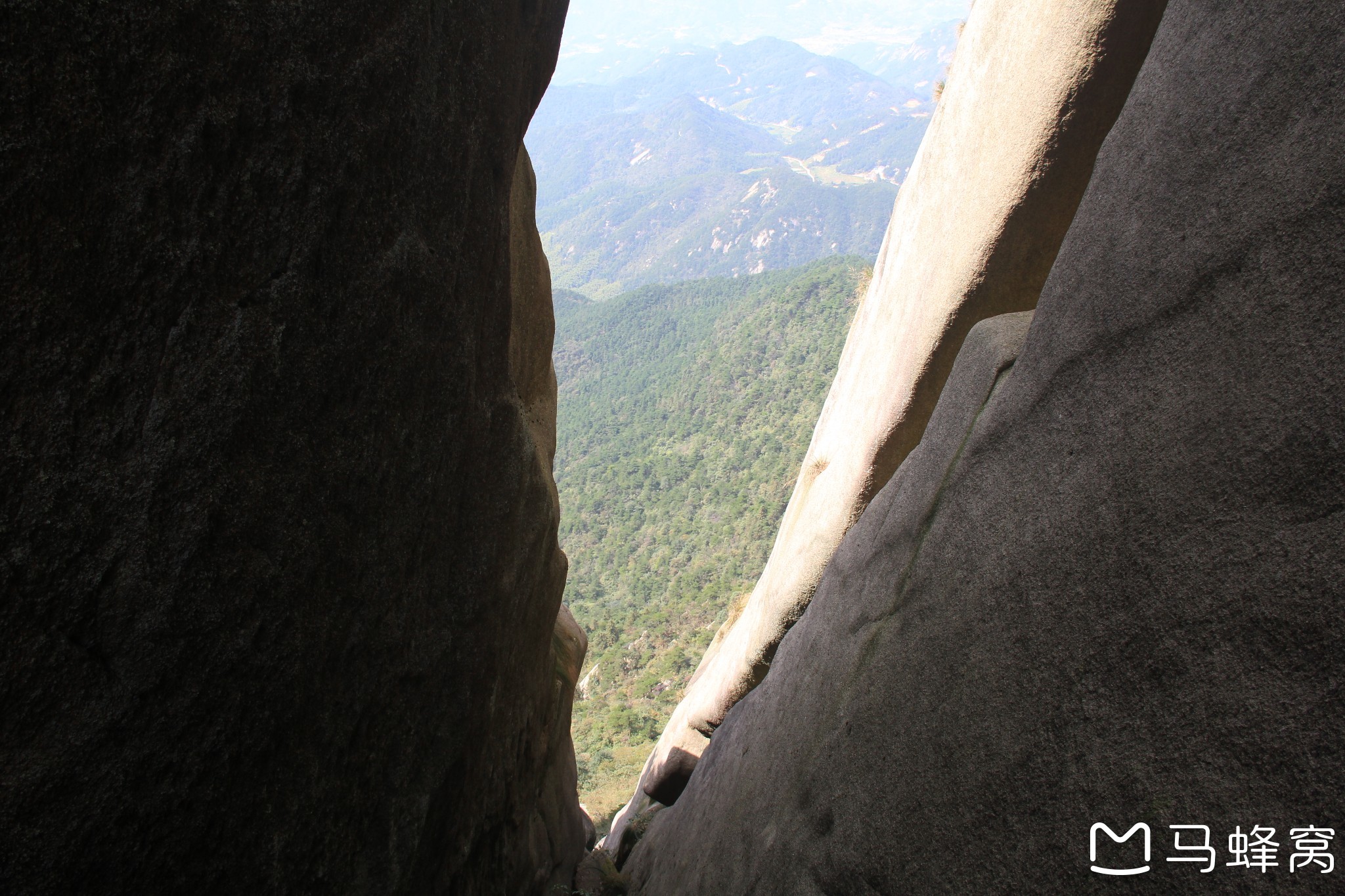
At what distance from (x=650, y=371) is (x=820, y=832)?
9103 cm

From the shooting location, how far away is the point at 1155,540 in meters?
2.41

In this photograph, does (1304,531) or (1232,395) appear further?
(1232,395)

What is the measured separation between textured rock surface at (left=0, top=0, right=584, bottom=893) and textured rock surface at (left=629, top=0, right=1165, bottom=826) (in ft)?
10.9

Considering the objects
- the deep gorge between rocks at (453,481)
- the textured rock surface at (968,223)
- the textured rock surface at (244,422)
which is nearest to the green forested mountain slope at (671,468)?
the textured rock surface at (968,223)

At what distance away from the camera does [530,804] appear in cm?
665

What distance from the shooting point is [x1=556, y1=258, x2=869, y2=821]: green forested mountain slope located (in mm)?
32281

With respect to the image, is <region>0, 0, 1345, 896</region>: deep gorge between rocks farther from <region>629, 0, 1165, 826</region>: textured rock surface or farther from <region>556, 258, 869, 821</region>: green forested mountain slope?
<region>556, 258, 869, 821</region>: green forested mountain slope

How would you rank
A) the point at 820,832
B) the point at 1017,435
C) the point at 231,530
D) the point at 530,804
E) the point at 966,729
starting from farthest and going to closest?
the point at 530,804
the point at 820,832
the point at 1017,435
the point at 966,729
the point at 231,530

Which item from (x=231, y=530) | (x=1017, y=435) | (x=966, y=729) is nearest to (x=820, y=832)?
(x=966, y=729)

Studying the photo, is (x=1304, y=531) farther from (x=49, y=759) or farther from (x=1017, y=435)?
(x=49, y=759)

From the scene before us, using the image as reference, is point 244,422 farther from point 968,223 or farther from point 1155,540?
point 968,223

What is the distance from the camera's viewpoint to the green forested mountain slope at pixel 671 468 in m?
32.3

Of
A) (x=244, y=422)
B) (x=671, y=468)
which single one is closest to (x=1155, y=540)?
(x=244, y=422)

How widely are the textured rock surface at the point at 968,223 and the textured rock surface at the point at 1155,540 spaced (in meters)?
2.02
